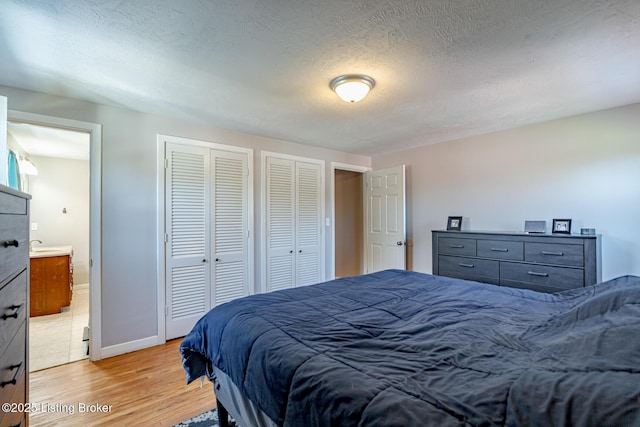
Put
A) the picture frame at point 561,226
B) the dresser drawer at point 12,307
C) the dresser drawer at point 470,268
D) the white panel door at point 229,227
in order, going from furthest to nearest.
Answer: the white panel door at point 229,227
the dresser drawer at point 470,268
the picture frame at point 561,226
the dresser drawer at point 12,307

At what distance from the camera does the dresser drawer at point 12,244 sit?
1.03 meters

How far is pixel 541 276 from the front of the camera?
2721mm

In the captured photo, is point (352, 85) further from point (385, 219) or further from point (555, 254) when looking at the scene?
point (385, 219)

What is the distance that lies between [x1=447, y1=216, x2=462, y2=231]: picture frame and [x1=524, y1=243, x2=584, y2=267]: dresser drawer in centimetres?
91

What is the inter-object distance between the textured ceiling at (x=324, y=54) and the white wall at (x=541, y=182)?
0.28 metres

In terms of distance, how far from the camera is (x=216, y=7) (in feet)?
4.73

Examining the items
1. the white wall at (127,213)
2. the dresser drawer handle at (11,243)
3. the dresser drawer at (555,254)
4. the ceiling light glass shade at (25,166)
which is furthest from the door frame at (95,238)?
the dresser drawer at (555,254)

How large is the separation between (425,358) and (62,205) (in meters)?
6.48

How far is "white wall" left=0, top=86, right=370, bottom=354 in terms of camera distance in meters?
2.68

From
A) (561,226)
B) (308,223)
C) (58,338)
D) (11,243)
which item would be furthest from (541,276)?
(58,338)

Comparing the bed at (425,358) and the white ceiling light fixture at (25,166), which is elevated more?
the white ceiling light fixture at (25,166)

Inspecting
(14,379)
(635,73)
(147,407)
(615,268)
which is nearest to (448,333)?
(14,379)

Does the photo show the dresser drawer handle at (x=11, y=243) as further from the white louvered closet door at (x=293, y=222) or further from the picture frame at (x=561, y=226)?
the picture frame at (x=561, y=226)

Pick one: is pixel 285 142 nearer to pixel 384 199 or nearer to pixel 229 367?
pixel 384 199
